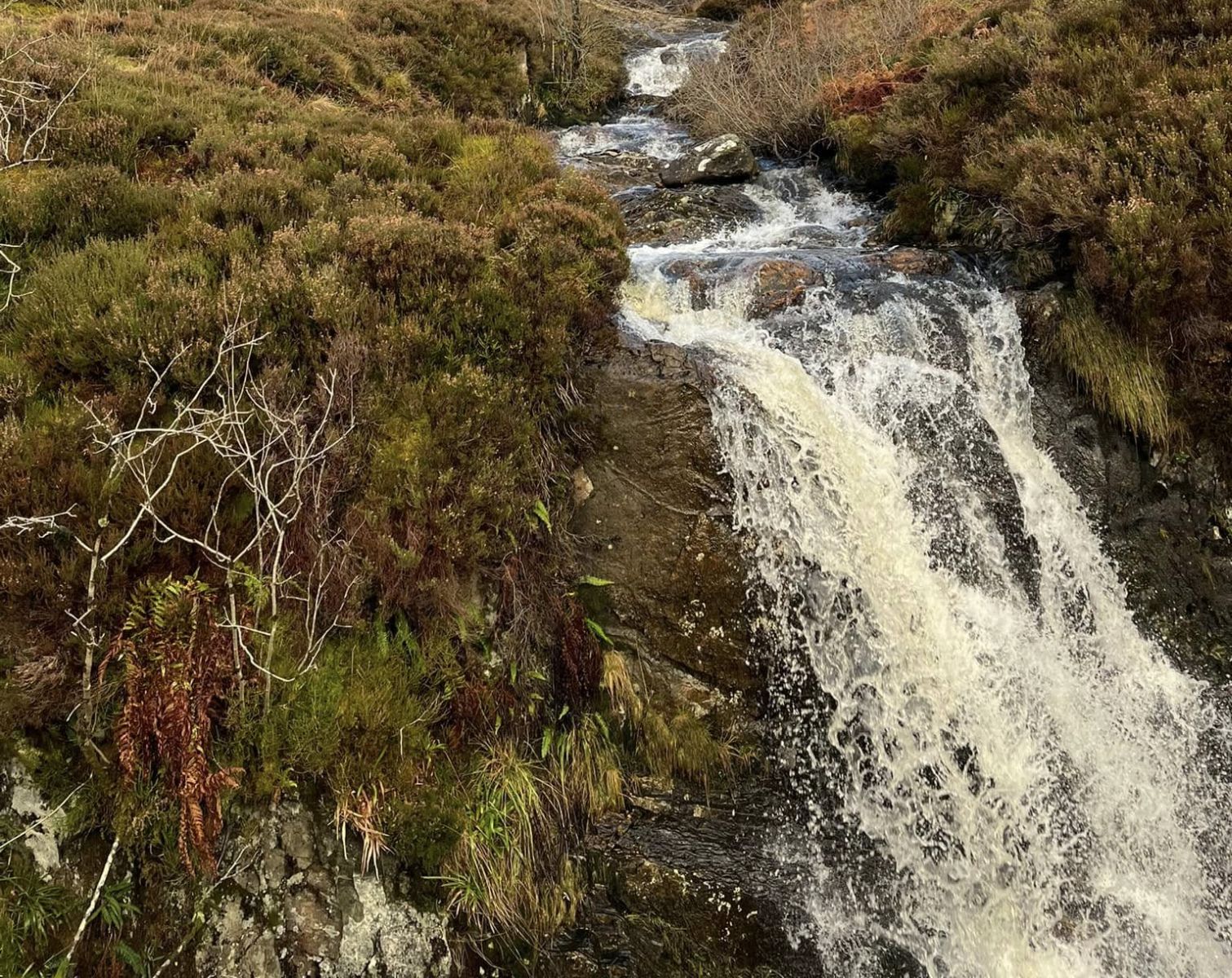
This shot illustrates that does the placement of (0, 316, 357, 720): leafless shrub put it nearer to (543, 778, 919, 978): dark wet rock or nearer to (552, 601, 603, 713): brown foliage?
(552, 601, 603, 713): brown foliage

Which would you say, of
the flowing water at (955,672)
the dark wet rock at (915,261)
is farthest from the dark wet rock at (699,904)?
the dark wet rock at (915,261)

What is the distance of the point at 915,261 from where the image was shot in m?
7.82

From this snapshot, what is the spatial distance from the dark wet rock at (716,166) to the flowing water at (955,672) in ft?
18.7

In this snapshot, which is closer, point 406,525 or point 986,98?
point 406,525

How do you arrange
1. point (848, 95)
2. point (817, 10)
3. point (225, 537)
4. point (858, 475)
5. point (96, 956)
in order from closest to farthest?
point (96, 956) → point (225, 537) → point (858, 475) → point (848, 95) → point (817, 10)

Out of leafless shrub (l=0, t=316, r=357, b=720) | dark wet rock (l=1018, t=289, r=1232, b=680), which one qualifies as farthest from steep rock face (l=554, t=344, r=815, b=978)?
dark wet rock (l=1018, t=289, r=1232, b=680)

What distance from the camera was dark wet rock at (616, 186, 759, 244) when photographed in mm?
10109

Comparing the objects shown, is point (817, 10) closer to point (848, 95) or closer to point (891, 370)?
point (848, 95)

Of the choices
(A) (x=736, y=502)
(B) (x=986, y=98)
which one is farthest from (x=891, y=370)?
(B) (x=986, y=98)

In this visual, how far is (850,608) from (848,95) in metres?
10.2

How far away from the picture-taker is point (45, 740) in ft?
11.0

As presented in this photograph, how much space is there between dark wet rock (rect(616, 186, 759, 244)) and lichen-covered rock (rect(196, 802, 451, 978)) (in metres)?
8.50

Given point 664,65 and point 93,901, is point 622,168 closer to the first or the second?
point 664,65

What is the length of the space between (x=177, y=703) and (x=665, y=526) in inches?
134
